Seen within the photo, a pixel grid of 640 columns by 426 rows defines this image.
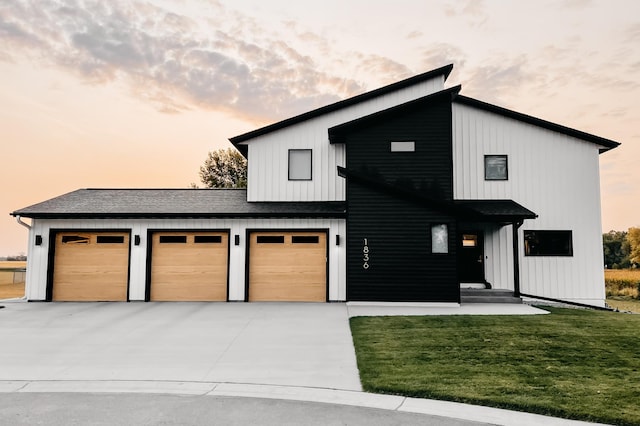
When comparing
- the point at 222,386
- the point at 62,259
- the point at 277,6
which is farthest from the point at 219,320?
the point at 277,6

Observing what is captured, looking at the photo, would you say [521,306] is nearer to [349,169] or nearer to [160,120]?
[349,169]

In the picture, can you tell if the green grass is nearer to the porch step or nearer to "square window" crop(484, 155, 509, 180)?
the porch step

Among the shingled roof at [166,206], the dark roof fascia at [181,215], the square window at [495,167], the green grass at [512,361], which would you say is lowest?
the green grass at [512,361]

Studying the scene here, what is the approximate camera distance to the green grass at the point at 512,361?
5375mm

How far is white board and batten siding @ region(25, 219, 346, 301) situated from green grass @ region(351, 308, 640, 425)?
3.70 m

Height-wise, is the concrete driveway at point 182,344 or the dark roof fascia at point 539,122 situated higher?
the dark roof fascia at point 539,122

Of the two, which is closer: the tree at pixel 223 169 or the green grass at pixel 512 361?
the green grass at pixel 512 361

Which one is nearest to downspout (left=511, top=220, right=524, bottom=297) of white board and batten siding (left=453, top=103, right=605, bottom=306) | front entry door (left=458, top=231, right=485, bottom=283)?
white board and batten siding (left=453, top=103, right=605, bottom=306)

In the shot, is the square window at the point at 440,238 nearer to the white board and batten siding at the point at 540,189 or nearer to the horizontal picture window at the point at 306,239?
the white board and batten siding at the point at 540,189

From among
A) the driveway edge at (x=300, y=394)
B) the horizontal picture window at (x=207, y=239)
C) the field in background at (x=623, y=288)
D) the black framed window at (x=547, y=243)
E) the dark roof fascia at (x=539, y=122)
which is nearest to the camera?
the driveway edge at (x=300, y=394)

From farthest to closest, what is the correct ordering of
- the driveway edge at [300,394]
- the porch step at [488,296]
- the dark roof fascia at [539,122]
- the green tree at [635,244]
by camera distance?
the green tree at [635,244]
the dark roof fascia at [539,122]
the porch step at [488,296]
the driveway edge at [300,394]

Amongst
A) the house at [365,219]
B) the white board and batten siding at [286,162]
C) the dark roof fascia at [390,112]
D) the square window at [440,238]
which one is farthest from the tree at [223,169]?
the square window at [440,238]

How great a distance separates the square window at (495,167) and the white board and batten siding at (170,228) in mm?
6331

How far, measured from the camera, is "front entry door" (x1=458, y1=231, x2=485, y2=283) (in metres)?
16.0
